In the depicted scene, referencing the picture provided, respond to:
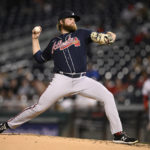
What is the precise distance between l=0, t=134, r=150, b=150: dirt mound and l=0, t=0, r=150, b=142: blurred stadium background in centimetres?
278

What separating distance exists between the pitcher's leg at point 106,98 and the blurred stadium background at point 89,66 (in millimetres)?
2459

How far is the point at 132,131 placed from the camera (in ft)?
29.6

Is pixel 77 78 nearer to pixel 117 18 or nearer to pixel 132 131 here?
pixel 132 131

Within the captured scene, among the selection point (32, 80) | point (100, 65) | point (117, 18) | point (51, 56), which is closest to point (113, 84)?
point (100, 65)

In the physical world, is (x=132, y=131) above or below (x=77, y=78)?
below

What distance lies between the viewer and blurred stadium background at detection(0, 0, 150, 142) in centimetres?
921

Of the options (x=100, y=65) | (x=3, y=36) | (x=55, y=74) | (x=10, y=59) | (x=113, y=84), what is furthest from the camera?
(x=3, y=36)

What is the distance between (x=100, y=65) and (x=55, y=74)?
6.85 meters

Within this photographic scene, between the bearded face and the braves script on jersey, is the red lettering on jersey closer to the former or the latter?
the braves script on jersey

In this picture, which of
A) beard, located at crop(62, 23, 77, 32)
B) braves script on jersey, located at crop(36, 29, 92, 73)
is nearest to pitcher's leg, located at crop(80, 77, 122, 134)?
braves script on jersey, located at crop(36, 29, 92, 73)

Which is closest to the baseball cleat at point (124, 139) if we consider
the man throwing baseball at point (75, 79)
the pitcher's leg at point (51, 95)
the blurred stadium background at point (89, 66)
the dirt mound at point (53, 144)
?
the man throwing baseball at point (75, 79)

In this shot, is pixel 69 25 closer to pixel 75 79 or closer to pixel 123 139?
pixel 75 79

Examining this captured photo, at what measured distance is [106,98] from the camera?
4727 mm

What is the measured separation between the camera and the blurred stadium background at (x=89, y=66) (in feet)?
30.2
